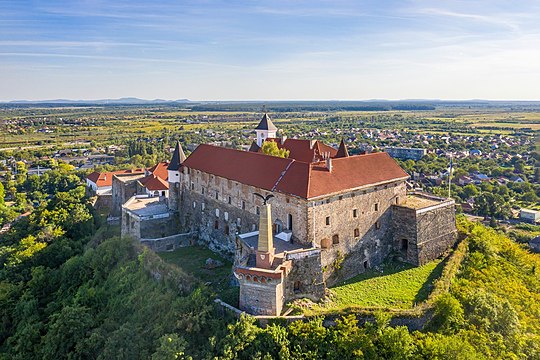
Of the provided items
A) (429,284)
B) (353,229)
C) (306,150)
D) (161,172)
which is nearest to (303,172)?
(353,229)

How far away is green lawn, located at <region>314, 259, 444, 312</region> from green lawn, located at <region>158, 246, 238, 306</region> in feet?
22.8

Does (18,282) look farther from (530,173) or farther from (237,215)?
(530,173)

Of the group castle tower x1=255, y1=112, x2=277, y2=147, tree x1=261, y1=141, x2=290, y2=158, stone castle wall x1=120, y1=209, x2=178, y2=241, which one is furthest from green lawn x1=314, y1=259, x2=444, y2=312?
castle tower x1=255, y1=112, x2=277, y2=147

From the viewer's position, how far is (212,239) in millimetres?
42281

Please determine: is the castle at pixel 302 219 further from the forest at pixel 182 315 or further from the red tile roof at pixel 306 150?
the forest at pixel 182 315

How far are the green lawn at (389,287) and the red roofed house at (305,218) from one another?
945 millimetres

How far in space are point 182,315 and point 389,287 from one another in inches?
629

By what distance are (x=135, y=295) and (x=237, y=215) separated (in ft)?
35.8

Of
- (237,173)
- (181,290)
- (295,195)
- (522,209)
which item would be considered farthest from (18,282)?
(522,209)

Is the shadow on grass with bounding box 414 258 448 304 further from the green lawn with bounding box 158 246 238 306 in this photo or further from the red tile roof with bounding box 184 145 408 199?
the green lawn with bounding box 158 246 238 306

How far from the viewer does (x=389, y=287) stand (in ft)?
109

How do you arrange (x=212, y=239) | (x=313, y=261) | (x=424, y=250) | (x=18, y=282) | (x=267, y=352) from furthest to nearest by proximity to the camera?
1. (x=18, y=282)
2. (x=212, y=239)
3. (x=424, y=250)
4. (x=313, y=261)
5. (x=267, y=352)

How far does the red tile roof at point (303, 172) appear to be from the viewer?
32.8m

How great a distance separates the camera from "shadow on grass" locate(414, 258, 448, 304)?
3114 centimetres
